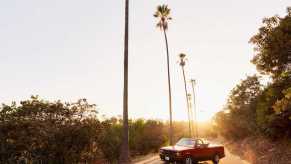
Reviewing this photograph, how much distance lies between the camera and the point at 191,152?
20344 mm

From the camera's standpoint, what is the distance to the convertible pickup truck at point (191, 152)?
19.8m

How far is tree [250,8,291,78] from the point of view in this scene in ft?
63.6

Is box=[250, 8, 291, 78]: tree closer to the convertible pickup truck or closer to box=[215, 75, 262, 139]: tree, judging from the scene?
the convertible pickup truck

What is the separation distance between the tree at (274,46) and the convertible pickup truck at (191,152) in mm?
5383

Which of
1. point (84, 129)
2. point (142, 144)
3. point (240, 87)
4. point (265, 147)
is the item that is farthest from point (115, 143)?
point (240, 87)

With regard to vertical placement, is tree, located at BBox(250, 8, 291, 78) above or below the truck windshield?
above

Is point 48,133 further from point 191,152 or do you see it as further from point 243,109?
point 243,109

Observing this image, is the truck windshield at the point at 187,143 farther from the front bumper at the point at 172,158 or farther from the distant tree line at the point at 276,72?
the distant tree line at the point at 276,72

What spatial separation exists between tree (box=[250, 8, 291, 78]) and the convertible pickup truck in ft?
17.7

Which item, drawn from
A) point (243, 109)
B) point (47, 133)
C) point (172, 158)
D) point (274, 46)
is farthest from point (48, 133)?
point (243, 109)

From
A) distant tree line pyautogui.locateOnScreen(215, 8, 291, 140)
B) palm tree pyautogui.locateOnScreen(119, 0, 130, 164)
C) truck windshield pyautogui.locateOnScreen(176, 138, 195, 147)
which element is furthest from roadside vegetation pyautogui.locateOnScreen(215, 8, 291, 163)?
palm tree pyautogui.locateOnScreen(119, 0, 130, 164)

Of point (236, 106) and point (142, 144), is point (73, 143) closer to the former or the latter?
point (142, 144)

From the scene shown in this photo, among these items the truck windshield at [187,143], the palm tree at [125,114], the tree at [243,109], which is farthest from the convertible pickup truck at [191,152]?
the tree at [243,109]

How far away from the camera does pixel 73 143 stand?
15.6 metres
